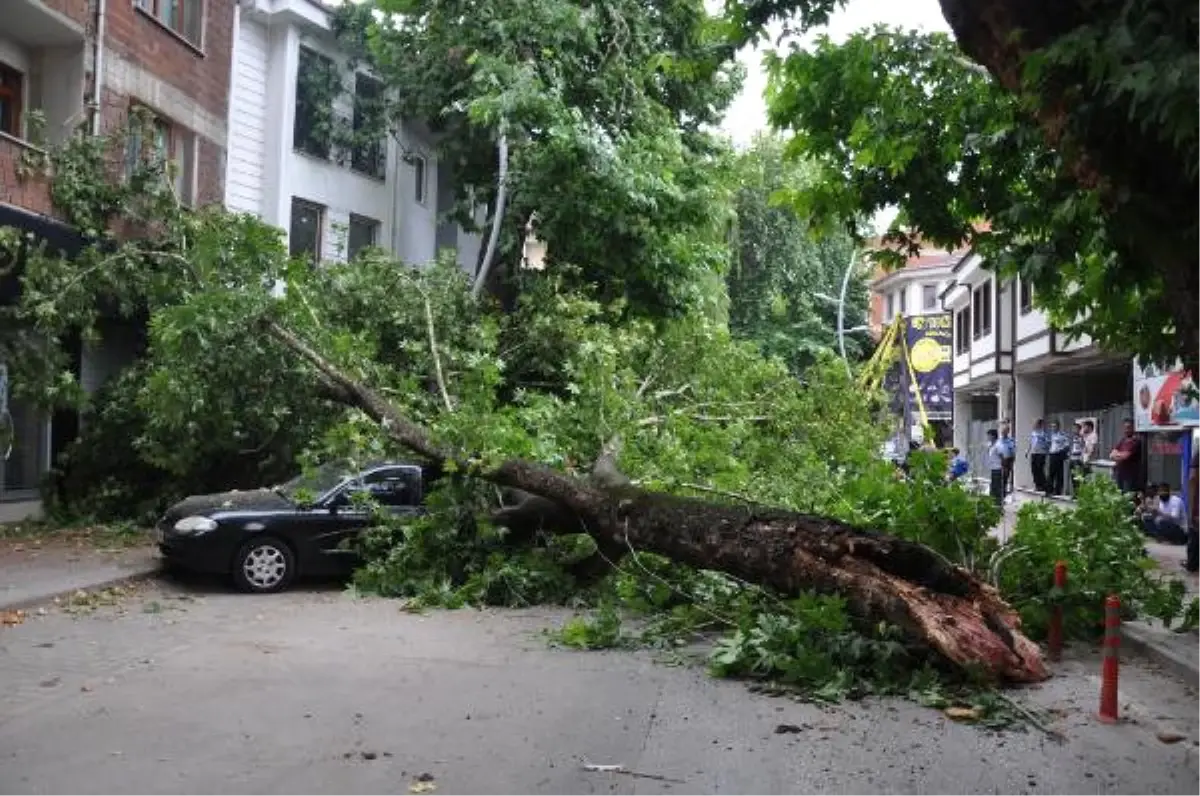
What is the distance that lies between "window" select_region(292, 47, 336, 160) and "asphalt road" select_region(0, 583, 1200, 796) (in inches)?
562

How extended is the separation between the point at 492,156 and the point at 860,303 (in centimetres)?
2663

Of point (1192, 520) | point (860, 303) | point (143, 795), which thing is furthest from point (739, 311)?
point (143, 795)

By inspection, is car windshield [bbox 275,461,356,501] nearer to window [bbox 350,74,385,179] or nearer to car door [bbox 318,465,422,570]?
car door [bbox 318,465,422,570]

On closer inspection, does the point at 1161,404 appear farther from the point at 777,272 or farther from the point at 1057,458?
the point at 777,272

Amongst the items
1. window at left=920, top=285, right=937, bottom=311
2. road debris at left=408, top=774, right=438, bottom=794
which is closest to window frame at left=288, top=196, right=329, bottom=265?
road debris at left=408, top=774, right=438, bottom=794

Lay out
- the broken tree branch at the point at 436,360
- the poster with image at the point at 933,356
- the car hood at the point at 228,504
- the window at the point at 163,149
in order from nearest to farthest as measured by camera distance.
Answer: the car hood at the point at 228,504 → the broken tree branch at the point at 436,360 → the window at the point at 163,149 → the poster with image at the point at 933,356

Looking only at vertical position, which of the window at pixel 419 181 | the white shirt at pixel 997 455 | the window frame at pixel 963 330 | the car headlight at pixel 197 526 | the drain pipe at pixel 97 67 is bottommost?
the car headlight at pixel 197 526

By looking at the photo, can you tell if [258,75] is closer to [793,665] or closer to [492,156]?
[492,156]

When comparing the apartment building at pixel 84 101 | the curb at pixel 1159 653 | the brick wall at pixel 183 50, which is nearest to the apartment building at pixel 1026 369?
the curb at pixel 1159 653

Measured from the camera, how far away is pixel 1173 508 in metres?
14.9

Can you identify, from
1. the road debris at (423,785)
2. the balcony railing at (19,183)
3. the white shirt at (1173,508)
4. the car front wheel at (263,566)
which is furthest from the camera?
the white shirt at (1173,508)

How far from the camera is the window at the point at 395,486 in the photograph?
11367mm

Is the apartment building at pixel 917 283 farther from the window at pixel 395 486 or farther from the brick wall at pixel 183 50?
the window at pixel 395 486

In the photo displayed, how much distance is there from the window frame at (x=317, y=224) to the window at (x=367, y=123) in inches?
56.3
